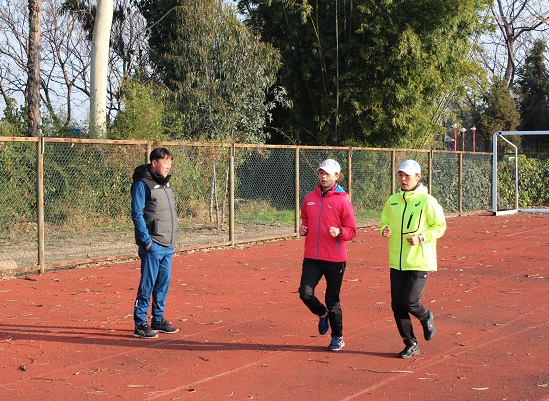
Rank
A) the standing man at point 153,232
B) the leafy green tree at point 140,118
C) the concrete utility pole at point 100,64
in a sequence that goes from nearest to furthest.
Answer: the standing man at point 153,232 → the leafy green tree at point 140,118 → the concrete utility pole at point 100,64

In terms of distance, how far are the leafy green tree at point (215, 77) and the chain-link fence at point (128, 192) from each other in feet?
8.90

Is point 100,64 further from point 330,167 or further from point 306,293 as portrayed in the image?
point 306,293

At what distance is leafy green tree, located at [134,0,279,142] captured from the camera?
21.1 metres

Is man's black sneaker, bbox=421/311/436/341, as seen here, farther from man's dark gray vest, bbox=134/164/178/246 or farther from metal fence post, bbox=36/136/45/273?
metal fence post, bbox=36/136/45/273

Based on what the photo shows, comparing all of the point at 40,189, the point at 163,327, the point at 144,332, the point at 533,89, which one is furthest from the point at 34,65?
the point at 533,89

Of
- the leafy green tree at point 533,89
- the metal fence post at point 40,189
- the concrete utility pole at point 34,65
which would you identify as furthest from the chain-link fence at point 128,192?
the leafy green tree at point 533,89

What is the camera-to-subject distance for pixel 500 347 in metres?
7.40

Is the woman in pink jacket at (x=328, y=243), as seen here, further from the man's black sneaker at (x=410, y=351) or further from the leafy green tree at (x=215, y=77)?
the leafy green tree at (x=215, y=77)

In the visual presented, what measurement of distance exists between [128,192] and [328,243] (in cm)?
770

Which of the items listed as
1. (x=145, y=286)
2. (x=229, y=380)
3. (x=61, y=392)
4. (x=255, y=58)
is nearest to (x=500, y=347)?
(x=229, y=380)

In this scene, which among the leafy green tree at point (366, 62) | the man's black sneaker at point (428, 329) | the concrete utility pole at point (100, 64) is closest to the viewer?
the man's black sneaker at point (428, 329)

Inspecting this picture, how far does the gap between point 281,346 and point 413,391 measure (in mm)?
1781

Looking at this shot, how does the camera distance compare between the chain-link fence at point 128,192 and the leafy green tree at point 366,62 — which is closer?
the chain-link fence at point 128,192

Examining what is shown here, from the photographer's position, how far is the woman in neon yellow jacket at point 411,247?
273 inches
